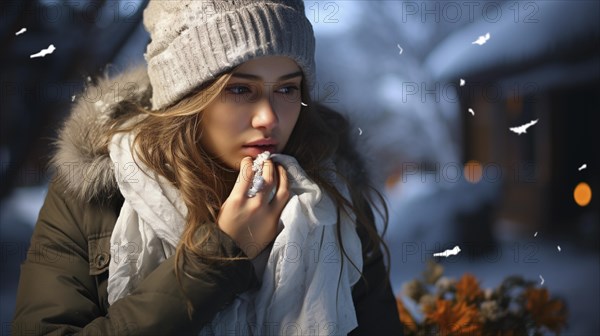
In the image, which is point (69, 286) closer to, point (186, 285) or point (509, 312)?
point (186, 285)

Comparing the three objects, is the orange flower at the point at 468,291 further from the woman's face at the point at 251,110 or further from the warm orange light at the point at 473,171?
the woman's face at the point at 251,110

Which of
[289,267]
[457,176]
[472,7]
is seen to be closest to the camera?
[289,267]

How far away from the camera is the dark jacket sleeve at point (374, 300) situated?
1.27 meters

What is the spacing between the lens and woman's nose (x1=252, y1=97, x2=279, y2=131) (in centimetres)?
Answer: 108

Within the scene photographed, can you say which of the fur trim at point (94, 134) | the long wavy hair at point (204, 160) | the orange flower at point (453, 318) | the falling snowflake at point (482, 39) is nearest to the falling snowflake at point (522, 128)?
the falling snowflake at point (482, 39)

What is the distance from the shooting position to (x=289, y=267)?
1.09 meters

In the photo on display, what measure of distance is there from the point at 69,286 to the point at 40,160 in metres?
0.70

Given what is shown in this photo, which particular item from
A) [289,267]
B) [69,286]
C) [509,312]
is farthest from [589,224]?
[69,286]

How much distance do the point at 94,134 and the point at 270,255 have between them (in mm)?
407

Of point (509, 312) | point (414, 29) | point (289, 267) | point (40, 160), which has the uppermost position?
point (414, 29)

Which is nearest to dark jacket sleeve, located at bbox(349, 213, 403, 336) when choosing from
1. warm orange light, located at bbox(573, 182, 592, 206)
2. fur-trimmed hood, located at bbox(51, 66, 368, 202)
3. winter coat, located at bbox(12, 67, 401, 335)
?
winter coat, located at bbox(12, 67, 401, 335)

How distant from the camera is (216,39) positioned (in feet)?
3.48

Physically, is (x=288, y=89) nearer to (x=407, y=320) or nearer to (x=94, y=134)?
(x=94, y=134)

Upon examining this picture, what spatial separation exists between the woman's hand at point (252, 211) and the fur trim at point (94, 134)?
0.82 feet
